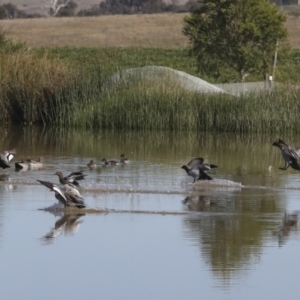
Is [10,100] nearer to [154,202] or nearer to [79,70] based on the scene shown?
[79,70]

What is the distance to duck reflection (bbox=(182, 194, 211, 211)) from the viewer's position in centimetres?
1316

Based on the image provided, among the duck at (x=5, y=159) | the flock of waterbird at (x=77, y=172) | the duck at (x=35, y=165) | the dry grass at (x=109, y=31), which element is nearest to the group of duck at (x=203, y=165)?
the flock of waterbird at (x=77, y=172)

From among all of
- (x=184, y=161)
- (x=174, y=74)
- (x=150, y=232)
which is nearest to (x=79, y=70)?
(x=174, y=74)

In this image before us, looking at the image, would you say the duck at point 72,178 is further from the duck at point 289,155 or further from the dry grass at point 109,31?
the dry grass at point 109,31

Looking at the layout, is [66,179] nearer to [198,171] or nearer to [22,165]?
[198,171]

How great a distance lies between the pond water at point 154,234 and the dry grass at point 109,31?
41.5 meters

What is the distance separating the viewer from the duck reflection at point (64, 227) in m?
11.2

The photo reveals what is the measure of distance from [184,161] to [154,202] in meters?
4.95

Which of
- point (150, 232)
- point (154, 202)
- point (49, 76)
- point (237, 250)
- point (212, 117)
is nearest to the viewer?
point (237, 250)

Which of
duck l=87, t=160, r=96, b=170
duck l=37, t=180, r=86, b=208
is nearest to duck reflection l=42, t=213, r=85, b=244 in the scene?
duck l=37, t=180, r=86, b=208

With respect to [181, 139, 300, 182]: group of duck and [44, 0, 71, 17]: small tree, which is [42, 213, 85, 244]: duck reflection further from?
[44, 0, 71, 17]: small tree

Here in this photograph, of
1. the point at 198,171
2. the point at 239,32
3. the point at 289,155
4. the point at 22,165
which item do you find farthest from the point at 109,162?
the point at 239,32

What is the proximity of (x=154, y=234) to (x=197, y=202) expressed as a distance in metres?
2.24

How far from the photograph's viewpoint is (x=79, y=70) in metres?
25.5
